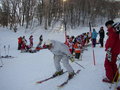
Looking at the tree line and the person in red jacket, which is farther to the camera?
the tree line

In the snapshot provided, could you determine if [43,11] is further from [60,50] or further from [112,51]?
[112,51]

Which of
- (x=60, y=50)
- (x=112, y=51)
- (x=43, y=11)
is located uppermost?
(x=43, y=11)

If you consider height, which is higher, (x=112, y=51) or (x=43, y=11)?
(x=43, y=11)

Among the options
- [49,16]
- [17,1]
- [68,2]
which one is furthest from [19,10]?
[68,2]

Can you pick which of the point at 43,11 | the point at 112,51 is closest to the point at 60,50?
the point at 112,51

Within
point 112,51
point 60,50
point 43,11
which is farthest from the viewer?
point 43,11

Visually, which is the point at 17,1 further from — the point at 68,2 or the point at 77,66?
the point at 77,66

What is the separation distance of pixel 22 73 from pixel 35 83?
5.76 ft

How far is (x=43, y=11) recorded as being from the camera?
33.4 metres

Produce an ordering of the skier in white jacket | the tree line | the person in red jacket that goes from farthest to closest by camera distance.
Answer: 1. the tree line
2. the skier in white jacket
3. the person in red jacket

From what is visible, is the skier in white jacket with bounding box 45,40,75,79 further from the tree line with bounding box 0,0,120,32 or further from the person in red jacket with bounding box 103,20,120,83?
the tree line with bounding box 0,0,120,32

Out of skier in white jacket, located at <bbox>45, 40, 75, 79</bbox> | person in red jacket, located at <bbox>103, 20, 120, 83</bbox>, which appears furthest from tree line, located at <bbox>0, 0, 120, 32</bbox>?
person in red jacket, located at <bbox>103, 20, 120, 83</bbox>

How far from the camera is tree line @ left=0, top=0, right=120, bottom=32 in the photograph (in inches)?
1291

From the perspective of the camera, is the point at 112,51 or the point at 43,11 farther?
the point at 43,11
